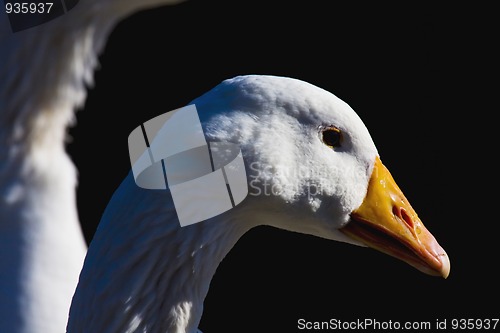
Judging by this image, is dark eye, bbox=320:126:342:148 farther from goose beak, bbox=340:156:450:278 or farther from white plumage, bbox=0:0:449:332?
goose beak, bbox=340:156:450:278

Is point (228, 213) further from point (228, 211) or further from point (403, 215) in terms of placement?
point (403, 215)

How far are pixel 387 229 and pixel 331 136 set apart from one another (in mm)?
249

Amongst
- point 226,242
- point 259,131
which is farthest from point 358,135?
point 226,242

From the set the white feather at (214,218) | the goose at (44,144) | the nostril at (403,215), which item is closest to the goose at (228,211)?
the white feather at (214,218)

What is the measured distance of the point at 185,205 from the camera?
5.79ft

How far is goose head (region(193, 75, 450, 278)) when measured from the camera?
5.93 ft

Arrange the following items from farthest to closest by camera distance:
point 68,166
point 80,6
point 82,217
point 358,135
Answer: point 82,217 < point 68,166 < point 80,6 < point 358,135

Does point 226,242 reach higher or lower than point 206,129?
lower

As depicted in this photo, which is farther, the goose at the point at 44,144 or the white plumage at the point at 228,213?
the goose at the point at 44,144

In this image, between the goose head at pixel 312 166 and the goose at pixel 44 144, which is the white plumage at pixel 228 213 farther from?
the goose at pixel 44 144

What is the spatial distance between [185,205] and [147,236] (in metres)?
0.10

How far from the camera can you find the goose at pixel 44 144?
9.34ft

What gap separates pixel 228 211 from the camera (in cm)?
183

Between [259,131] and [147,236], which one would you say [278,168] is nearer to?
[259,131]
